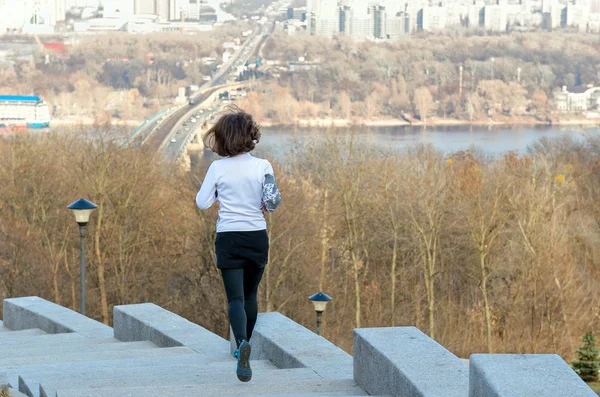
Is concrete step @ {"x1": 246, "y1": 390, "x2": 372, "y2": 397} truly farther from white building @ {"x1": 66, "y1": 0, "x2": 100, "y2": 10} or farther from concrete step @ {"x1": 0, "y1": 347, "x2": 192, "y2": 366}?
white building @ {"x1": 66, "y1": 0, "x2": 100, "y2": 10}

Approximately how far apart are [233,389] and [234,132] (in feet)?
3.90

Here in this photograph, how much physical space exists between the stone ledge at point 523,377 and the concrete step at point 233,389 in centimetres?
148

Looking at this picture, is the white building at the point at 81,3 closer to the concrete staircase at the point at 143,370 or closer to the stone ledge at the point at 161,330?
the stone ledge at the point at 161,330

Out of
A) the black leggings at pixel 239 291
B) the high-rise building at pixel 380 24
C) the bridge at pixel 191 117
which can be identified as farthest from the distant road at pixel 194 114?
the black leggings at pixel 239 291

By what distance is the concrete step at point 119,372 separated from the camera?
5258 millimetres

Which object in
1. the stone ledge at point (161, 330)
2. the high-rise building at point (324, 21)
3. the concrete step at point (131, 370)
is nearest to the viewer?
the concrete step at point (131, 370)

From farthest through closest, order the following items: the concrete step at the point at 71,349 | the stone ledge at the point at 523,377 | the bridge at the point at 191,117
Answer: the bridge at the point at 191,117 → the concrete step at the point at 71,349 → the stone ledge at the point at 523,377

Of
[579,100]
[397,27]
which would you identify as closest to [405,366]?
[579,100]

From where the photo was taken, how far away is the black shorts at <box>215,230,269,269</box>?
511 centimetres

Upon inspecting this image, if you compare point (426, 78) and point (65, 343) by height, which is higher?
point (65, 343)

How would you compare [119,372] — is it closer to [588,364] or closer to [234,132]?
[234,132]

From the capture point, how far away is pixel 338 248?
3831 cm

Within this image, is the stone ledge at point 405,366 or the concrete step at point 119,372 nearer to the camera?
the stone ledge at point 405,366

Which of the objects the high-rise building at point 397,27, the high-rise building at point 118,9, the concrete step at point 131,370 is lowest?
the concrete step at point 131,370
